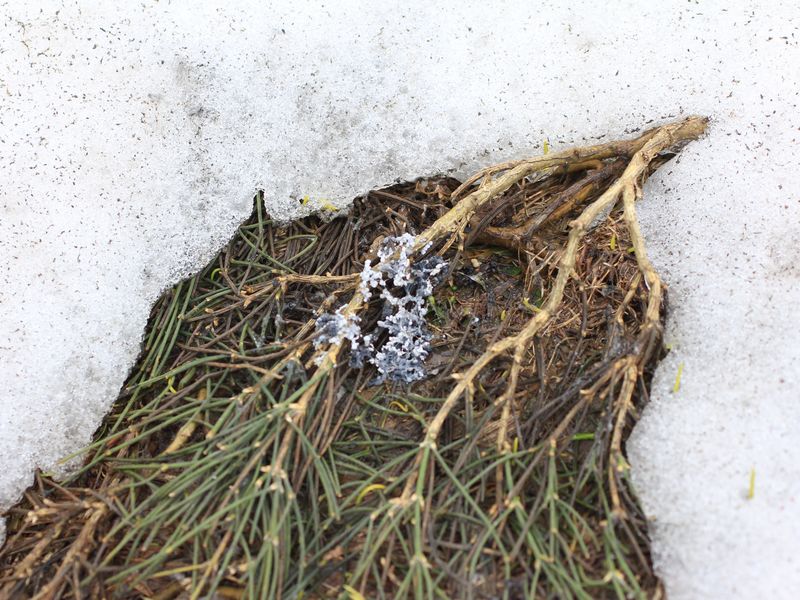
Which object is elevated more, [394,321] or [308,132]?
[308,132]

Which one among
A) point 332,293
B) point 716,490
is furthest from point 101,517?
point 716,490

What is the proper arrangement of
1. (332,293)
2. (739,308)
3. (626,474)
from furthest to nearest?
(332,293) → (739,308) → (626,474)

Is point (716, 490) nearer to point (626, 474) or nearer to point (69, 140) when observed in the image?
point (626, 474)

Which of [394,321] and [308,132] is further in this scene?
[308,132]
